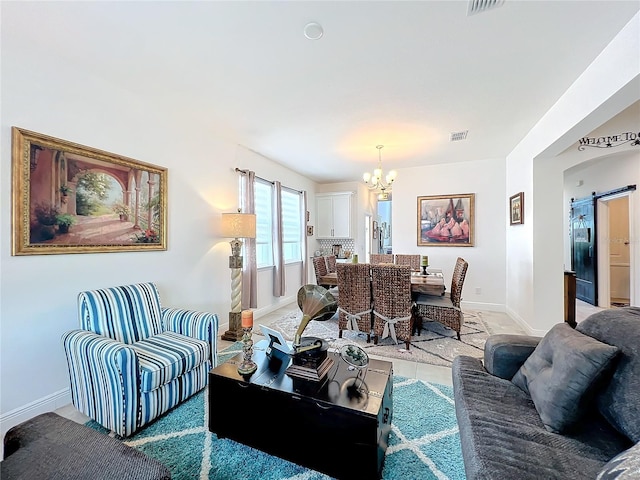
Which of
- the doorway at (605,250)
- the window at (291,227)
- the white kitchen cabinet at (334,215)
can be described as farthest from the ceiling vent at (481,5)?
the doorway at (605,250)

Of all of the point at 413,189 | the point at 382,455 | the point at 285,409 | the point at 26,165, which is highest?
the point at 413,189

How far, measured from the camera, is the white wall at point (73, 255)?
187 cm

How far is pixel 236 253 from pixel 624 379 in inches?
133

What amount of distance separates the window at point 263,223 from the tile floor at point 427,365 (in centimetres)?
92

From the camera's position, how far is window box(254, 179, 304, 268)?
466 cm

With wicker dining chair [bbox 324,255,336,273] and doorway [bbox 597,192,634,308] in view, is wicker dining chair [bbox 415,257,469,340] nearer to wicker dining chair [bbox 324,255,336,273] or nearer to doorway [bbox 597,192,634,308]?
wicker dining chair [bbox 324,255,336,273]

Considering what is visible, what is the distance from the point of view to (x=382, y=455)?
143 cm

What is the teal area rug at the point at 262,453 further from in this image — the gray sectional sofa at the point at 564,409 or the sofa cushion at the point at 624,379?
the sofa cushion at the point at 624,379

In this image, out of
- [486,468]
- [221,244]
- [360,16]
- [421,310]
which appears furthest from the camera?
[221,244]

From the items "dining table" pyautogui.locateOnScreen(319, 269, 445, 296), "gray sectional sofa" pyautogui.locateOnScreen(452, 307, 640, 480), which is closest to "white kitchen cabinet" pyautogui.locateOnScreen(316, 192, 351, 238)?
"dining table" pyautogui.locateOnScreen(319, 269, 445, 296)

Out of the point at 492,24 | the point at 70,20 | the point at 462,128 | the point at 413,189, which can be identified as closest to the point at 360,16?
the point at 492,24

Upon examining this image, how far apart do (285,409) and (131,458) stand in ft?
2.27

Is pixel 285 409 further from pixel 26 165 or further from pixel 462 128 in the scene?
pixel 462 128

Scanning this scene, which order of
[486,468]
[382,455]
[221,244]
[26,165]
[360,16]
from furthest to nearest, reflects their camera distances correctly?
[221,244], [26,165], [360,16], [382,455], [486,468]
